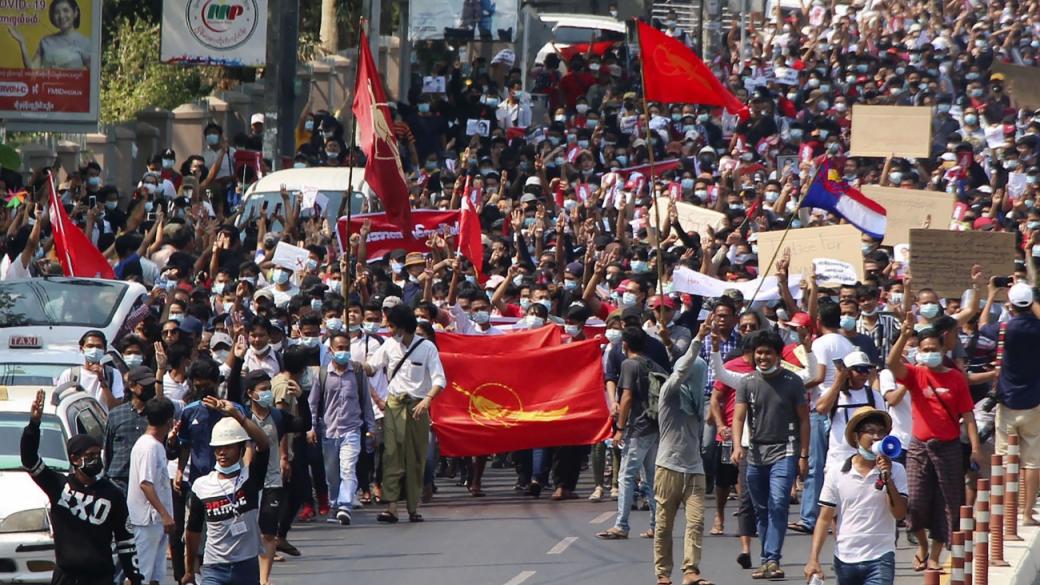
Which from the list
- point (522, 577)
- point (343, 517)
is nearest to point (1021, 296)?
point (522, 577)

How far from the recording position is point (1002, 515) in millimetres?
14375

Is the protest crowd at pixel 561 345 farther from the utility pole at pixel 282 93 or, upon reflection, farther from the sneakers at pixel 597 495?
the utility pole at pixel 282 93

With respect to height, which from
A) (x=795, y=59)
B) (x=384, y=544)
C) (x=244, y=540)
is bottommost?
(x=384, y=544)

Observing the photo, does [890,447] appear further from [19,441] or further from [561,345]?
[561,345]

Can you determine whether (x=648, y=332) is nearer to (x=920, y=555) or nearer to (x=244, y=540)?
(x=920, y=555)

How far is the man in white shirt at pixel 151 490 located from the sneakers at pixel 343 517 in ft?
13.0

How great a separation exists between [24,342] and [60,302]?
722mm

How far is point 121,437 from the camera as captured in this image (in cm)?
1330

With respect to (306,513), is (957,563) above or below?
above

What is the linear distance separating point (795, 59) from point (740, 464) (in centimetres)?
2547

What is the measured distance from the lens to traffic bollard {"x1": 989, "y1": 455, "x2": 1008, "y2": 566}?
46.4 ft

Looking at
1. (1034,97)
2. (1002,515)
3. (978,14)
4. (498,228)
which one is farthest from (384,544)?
(978,14)

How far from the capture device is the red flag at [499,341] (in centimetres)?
1859

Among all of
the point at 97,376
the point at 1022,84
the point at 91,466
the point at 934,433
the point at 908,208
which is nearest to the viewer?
the point at 91,466
